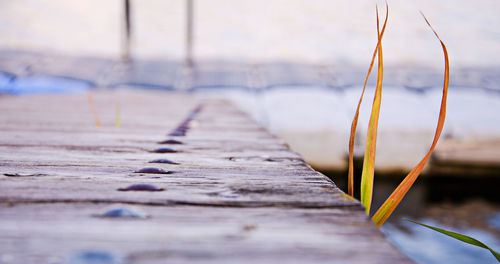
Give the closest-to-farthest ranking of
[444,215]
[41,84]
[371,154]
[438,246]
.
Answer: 1. [371,154]
2. [438,246]
3. [444,215]
4. [41,84]

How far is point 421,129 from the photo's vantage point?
3.09 m

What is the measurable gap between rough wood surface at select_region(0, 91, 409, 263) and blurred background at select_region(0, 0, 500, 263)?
165 cm

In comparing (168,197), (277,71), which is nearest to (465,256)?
(168,197)

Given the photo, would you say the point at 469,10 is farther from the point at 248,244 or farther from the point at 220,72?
the point at 248,244

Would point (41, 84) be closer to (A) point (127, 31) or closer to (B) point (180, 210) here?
(A) point (127, 31)

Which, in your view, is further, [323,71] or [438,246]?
[323,71]

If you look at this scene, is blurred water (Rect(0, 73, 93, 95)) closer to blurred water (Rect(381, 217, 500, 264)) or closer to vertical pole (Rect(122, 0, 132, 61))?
vertical pole (Rect(122, 0, 132, 61))

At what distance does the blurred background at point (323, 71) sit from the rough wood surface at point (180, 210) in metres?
1.65

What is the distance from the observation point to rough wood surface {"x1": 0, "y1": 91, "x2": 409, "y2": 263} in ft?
1.18

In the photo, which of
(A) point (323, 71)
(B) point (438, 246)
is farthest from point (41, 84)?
(B) point (438, 246)

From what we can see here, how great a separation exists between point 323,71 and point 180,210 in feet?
12.3

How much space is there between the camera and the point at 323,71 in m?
4.06

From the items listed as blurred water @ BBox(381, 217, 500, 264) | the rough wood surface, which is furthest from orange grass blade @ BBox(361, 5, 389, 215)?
blurred water @ BBox(381, 217, 500, 264)

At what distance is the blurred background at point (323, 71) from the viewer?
3.01 meters
